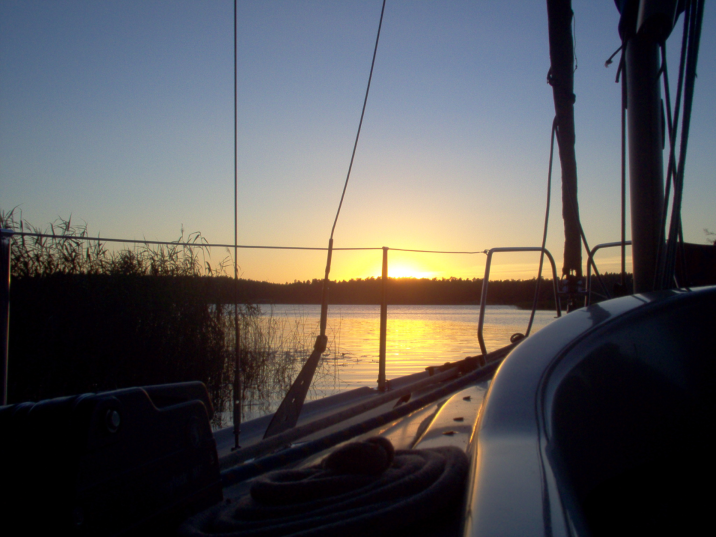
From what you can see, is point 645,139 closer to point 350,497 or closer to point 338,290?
point 350,497

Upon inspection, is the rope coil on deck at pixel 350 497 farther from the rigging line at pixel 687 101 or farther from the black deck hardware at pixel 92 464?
the rigging line at pixel 687 101

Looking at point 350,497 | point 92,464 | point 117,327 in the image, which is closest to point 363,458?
point 350,497

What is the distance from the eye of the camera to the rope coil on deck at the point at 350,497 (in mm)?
805

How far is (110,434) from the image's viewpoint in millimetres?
737

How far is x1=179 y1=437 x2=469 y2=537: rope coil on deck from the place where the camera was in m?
0.80

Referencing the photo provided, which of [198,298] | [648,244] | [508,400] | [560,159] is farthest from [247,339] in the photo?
[508,400]

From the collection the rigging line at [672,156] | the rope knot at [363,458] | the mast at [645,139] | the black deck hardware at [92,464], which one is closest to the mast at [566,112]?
the mast at [645,139]

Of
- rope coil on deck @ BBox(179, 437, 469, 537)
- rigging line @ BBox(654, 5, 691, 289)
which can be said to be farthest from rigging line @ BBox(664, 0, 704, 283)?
rope coil on deck @ BBox(179, 437, 469, 537)

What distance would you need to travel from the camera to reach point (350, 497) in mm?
884

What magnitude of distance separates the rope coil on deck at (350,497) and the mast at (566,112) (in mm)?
Result: 2204

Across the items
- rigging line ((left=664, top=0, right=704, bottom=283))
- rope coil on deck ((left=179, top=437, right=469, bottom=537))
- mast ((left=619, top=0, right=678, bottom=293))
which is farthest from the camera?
mast ((left=619, top=0, right=678, bottom=293))

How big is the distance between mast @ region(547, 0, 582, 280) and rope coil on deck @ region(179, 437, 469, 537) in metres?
2.20

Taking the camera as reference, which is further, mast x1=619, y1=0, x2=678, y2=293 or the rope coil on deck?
mast x1=619, y1=0, x2=678, y2=293

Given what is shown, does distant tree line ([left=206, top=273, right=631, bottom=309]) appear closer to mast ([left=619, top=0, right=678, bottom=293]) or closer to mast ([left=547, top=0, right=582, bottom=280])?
mast ([left=547, top=0, right=582, bottom=280])
